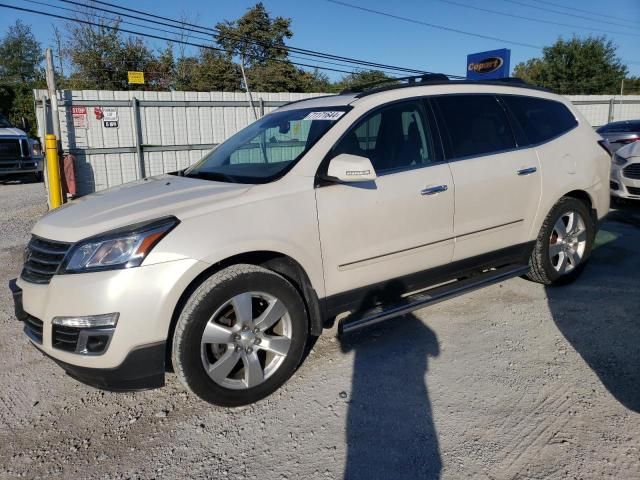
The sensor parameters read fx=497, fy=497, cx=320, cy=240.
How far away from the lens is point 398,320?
Answer: 407 centimetres

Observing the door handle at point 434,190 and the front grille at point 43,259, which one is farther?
the door handle at point 434,190

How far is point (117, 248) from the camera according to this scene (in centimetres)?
256

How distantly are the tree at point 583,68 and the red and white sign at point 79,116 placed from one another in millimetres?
42228

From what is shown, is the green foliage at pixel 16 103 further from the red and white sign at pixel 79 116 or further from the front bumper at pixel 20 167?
the red and white sign at pixel 79 116

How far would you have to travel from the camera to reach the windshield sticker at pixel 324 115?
11.1ft

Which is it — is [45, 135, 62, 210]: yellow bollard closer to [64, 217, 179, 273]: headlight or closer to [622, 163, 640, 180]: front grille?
[64, 217, 179, 273]: headlight

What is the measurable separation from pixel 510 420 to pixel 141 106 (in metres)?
10.3

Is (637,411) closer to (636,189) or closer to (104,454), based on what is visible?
(104,454)

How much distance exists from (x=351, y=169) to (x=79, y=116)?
9.07m

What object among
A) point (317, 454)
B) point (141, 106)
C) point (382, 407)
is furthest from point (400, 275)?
point (141, 106)

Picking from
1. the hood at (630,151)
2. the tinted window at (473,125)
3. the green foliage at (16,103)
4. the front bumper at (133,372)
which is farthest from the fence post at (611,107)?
the green foliage at (16,103)

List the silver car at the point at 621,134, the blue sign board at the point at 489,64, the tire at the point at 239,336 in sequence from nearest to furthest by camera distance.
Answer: the tire at the point at 239,336 → the silver car at the point at 621,134 → the blue sign board at the point at 489,64

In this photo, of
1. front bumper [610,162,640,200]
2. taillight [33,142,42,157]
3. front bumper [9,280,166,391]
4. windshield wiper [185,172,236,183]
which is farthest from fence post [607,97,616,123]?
front bumper [9,280,166,391]

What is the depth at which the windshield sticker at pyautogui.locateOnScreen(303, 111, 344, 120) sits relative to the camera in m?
3.38
